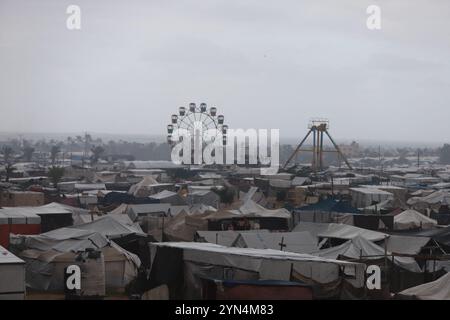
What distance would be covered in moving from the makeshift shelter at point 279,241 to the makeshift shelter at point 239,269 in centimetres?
258

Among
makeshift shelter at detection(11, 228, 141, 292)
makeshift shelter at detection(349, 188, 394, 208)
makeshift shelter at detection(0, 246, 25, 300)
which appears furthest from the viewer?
makeshift shelter at detection(349, 188, 394, 208)

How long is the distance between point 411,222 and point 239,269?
8658 mm

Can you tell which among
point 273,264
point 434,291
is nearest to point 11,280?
point 273,264

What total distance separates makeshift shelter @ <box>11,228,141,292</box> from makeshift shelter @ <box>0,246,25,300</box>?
242 cm

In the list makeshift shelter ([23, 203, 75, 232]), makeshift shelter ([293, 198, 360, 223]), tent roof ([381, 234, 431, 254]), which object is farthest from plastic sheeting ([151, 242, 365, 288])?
makeshift shelter ([293, 198, 360, 223])

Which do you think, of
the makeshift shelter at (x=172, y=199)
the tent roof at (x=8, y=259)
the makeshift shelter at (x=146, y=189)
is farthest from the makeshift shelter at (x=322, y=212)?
the makeshift shelter at (x=146, y=189)

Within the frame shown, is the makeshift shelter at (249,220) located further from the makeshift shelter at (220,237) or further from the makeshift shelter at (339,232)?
the makeshift shelter at (220,237)

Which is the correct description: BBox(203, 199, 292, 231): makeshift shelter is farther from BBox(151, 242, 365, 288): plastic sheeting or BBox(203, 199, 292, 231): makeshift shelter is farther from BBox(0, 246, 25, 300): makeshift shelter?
BBox(0, 246, 25, 300): makeshift shelter

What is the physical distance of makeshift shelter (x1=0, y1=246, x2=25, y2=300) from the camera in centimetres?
777

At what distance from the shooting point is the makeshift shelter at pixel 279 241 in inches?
479

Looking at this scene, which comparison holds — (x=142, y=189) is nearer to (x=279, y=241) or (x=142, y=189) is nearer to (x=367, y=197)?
(x=367, y=197)

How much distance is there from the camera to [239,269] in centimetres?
895

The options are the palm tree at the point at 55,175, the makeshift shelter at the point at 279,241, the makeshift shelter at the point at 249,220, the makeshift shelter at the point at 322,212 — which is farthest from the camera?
the palm tree at the point at 55,175
